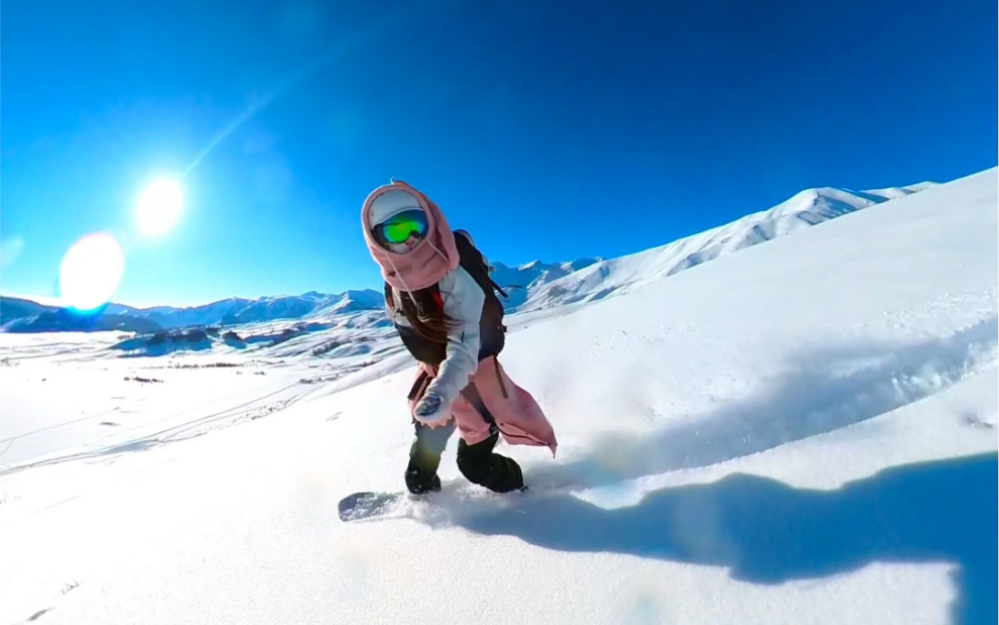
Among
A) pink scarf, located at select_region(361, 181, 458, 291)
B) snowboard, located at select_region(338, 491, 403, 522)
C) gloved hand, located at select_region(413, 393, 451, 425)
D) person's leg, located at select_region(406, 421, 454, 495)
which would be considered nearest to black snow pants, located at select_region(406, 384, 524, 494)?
person's leg, located at select_region(406, 421, 454, 495)

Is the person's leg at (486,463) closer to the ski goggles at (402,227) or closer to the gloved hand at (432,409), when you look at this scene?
the gloved hand at (432,409)

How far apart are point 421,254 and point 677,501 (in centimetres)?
142

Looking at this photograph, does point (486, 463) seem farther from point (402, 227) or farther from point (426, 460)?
point (402, 227)

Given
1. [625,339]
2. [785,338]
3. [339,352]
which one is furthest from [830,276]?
[339,352]

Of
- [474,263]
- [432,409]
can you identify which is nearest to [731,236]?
[474,263]

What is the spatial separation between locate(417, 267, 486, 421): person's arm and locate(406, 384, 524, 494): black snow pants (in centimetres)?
29

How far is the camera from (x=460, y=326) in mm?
2080

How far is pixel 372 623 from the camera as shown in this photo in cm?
145

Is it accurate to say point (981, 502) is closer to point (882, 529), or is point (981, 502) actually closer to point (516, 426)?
point (882, 529)

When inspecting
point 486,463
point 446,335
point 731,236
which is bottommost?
point 486,463

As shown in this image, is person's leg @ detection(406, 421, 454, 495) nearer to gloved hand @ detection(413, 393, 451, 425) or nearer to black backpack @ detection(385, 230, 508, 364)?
black backpack @ detection(385, 230, 508, 364)

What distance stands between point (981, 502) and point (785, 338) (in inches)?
57.3

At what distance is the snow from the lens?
4.04 ft

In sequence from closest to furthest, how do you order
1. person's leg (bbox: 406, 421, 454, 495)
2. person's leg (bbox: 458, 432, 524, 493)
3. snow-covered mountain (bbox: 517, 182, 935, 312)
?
person's leg (bbox: 458, 432, 524, 493), person's leg (bbox: 406, 421, 454, 495), snow-covered mountain (bbox: 517, 182, 935, 312)
